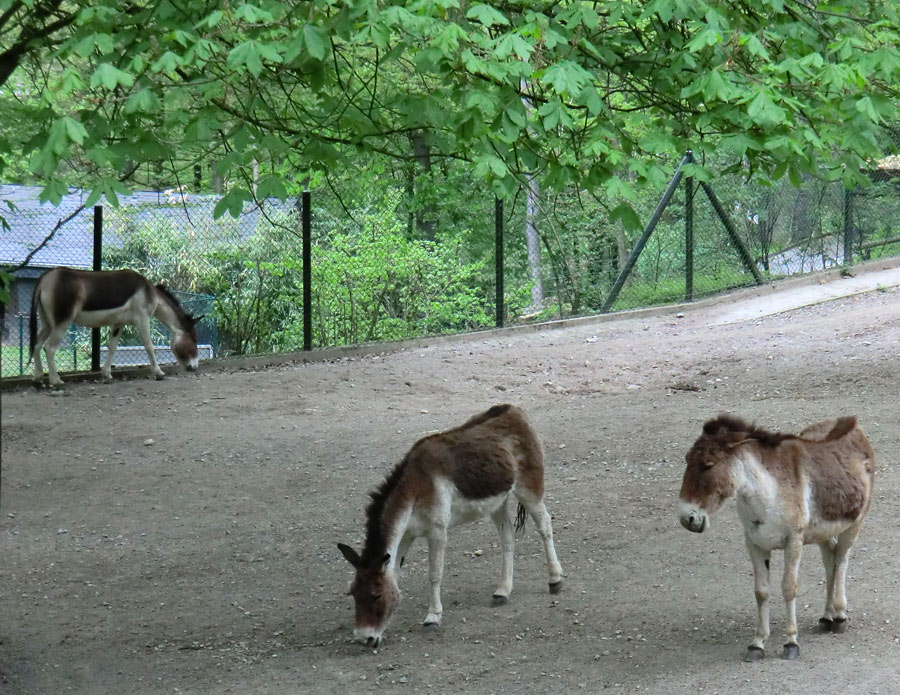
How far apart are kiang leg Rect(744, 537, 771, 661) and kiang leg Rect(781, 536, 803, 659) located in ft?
0.34

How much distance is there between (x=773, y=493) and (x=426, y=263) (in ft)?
44.4

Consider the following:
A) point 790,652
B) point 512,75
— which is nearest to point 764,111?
point 512,75

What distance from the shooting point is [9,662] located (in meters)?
6.48

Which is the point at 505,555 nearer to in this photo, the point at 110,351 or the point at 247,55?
the point at 247,55

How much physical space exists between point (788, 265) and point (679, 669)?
47.9 ft

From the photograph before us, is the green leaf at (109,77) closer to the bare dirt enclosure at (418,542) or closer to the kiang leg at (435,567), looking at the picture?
the kiang leg at (435,567)

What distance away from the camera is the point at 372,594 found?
606 centimetres

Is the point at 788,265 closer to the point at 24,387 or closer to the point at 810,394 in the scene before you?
the point at 810,394

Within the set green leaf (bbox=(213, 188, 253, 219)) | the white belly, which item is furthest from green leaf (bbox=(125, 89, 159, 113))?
the white belly

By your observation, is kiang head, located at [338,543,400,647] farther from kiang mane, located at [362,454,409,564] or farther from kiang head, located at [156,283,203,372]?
kiang head, located at [156,283,203,372]

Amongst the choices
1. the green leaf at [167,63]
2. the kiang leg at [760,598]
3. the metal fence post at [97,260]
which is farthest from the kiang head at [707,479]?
the metal fence post at [97,260]

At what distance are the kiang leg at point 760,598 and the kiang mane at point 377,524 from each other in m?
2.07

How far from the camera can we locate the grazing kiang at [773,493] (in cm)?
550

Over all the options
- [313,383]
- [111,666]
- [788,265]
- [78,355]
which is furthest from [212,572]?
[788,265]
